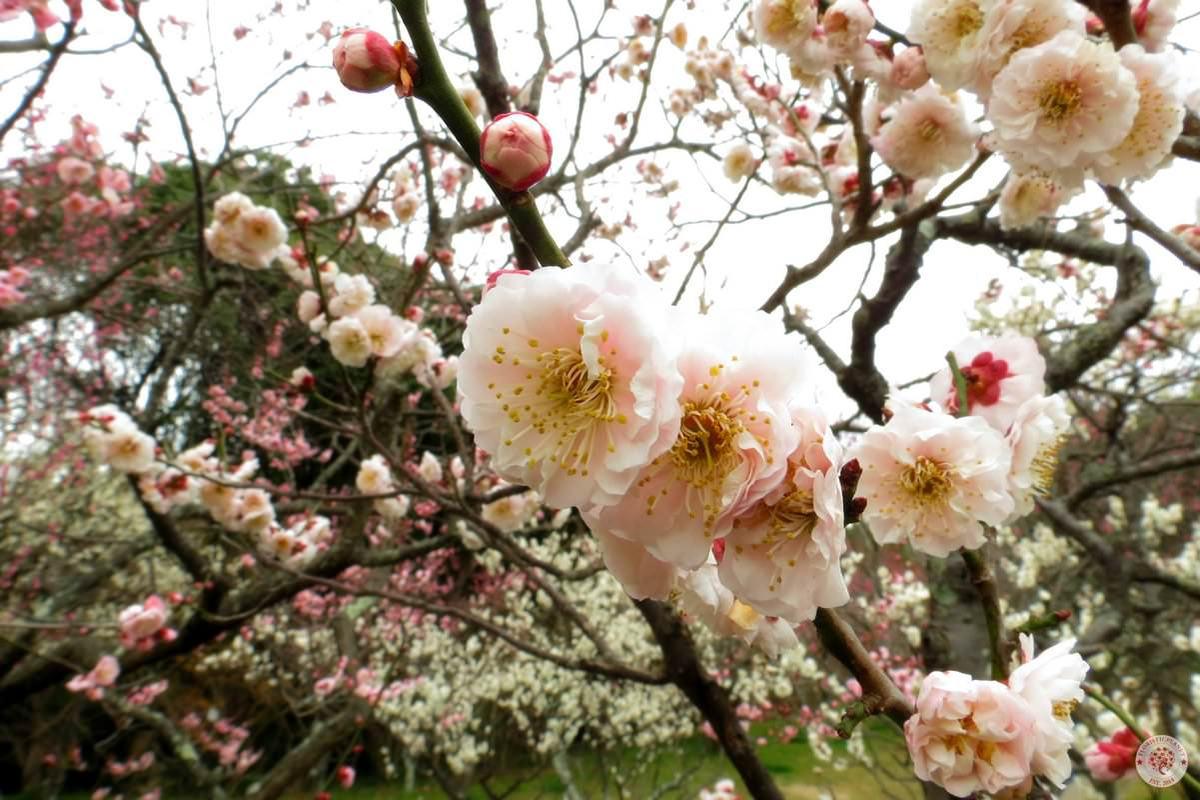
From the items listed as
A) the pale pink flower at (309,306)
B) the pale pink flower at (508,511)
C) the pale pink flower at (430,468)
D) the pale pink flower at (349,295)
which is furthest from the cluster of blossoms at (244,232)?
the pale pink flower at (508,511)

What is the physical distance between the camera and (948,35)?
4.26 feet

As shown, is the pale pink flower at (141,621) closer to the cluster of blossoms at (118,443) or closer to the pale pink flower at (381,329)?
the cluster of blossoms at (118,443)

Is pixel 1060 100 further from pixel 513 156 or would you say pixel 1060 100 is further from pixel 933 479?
pixel 513 156

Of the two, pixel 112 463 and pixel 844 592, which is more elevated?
pixel 112 463

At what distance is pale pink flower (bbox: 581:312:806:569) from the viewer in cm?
59

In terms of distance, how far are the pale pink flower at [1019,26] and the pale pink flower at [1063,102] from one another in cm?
5

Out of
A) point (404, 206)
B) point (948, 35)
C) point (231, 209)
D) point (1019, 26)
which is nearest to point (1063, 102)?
point (1019, 26)

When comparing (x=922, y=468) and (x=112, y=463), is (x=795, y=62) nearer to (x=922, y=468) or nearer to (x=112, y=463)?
(x=922, y=468)

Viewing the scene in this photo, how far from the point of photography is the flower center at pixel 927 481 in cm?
91

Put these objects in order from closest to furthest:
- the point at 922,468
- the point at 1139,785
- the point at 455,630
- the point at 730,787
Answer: the point at 922,468 < the point at 1139,785 < the point at 730,787 < the point at 455,630

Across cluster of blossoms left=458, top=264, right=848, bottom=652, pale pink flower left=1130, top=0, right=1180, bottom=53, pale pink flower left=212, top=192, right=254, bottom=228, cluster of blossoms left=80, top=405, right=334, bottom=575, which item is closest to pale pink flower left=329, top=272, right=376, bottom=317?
pale pink flower left=212, top=192, right=254, bottom=228

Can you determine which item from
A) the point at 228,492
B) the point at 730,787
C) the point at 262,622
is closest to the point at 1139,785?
the point at 730,787

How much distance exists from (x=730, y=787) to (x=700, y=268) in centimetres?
281

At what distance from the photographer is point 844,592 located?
615mm
